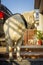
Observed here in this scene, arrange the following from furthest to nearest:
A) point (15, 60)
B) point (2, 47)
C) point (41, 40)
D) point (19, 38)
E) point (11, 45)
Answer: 1. point (41, 40)
2. point (2, 47)
3. point (15, 60)
4. point (11, 45)
5. point (19, 38)

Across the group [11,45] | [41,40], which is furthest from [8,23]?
[41,40]

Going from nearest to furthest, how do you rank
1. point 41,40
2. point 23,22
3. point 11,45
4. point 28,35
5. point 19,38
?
1. point 23,22
2. point 19,38
3. point 11,45
4. point 41,40
5. point 28,35

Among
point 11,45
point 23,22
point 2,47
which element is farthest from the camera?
point 2,47

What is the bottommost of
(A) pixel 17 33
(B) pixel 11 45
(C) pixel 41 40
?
(C) pixel 41 40

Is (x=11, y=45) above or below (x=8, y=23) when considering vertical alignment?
below

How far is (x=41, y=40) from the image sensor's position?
13.3 m

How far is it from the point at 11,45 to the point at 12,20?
0.87 m

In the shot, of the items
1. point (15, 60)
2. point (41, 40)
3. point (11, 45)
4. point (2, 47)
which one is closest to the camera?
point (11, 45)

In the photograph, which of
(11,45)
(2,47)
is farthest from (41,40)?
(11,45)

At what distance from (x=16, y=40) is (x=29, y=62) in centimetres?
334

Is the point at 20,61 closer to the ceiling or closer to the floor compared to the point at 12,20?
closer to the floor

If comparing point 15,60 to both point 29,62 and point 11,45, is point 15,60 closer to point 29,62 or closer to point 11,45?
point 29,62

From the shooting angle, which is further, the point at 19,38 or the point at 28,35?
the point at 28,35

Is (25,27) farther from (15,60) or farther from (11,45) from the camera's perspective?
(15,60)
